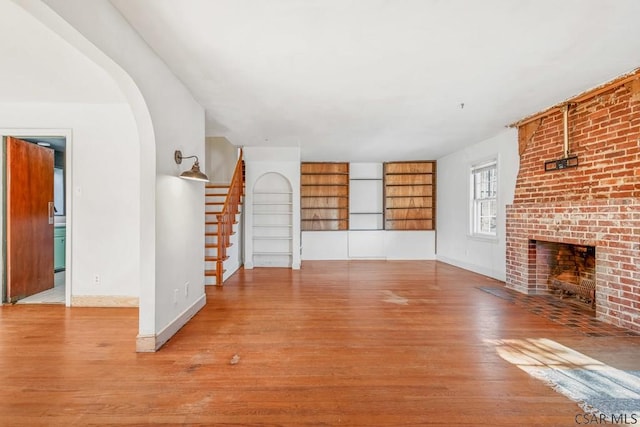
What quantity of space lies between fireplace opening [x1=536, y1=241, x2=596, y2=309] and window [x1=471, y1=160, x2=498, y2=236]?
1301mm

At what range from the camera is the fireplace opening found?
13.0 ft

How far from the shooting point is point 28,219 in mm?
4133

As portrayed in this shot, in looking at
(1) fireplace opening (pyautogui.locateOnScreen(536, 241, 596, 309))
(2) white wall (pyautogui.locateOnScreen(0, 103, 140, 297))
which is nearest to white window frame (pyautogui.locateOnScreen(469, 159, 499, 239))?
(1) fireplace opening (pyautogui.locateOnScreen(536, 241, 596, 309))

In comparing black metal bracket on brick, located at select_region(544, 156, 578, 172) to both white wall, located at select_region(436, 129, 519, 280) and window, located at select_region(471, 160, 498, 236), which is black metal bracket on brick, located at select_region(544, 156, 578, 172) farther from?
window, located at select_region(471, 160, 498, 236)

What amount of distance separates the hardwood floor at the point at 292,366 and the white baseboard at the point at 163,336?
0.08 m

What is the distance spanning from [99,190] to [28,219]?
1.29 m

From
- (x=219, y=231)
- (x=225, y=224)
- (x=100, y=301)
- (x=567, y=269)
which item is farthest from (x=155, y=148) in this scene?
(x=567, y=269)

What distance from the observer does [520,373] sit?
2250 millimetres

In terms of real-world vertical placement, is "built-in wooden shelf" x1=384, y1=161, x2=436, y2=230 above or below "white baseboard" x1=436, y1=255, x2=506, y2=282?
above

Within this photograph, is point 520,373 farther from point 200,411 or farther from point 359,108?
point 359,108

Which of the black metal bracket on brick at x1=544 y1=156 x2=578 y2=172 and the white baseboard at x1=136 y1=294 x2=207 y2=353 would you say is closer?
the white baseboard at x1=136 y1=294 x2=207 y2=353

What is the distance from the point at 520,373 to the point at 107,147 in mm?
4921

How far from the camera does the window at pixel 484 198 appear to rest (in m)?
5.69

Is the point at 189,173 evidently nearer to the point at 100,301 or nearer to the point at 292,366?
the point at 292,366
